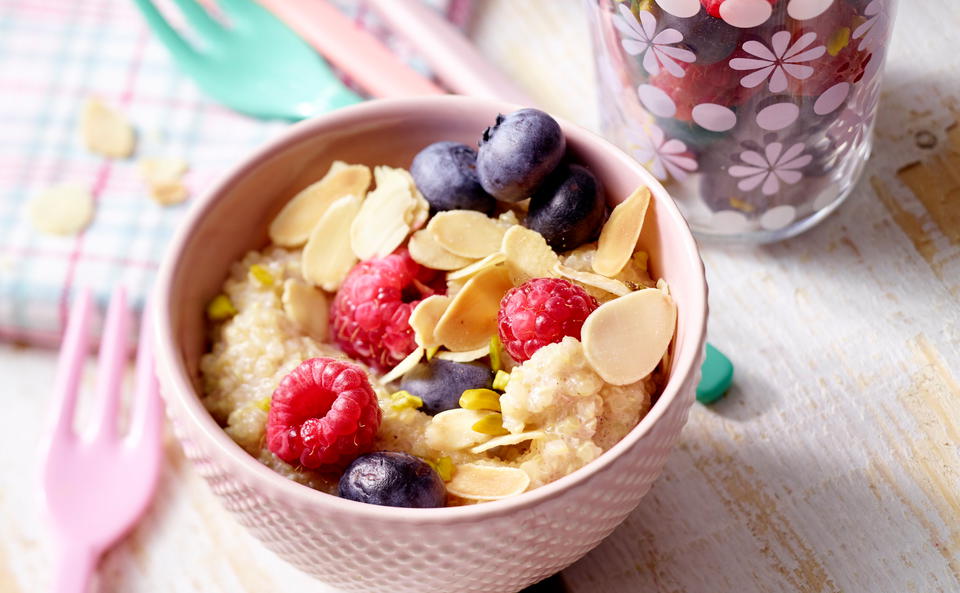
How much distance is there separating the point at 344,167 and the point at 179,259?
0.17 meters

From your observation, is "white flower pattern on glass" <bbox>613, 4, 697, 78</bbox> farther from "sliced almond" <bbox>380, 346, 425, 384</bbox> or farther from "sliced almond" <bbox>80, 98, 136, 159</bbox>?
"sliced almond" <bbox>80, 98, 136, 159</bbox>

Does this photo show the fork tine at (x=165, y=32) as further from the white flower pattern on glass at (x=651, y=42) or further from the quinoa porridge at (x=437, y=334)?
the white flower pattern on glass at (x=651, y=42)

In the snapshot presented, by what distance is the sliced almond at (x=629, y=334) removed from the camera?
79 cm

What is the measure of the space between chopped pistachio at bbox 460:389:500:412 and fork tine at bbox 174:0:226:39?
27.2 inches

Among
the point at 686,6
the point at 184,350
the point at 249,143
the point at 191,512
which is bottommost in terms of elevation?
the point at 191,512

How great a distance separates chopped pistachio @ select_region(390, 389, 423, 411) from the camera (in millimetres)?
827

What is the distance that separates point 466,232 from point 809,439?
0.34m

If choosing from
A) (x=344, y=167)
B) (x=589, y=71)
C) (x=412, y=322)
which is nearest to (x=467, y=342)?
(x=412, y=322)

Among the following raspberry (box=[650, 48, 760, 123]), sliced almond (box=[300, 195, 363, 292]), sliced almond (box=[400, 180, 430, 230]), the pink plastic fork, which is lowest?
the pink plastic fork

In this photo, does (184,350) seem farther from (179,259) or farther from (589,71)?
(589,71)

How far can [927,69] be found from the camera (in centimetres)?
117

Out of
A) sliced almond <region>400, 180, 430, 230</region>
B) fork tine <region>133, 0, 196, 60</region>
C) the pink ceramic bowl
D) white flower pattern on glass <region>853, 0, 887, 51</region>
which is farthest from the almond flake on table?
white flower pattern on glass <region>853, 0, 887, 51</region>

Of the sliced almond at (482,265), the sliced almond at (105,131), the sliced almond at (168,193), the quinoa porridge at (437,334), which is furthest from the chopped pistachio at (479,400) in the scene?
the sliced almond at (105,131)

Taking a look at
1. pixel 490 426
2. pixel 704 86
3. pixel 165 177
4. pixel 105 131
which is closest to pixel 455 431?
pixel 490 426
